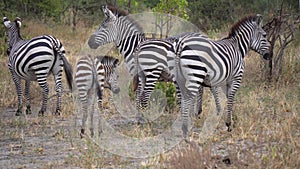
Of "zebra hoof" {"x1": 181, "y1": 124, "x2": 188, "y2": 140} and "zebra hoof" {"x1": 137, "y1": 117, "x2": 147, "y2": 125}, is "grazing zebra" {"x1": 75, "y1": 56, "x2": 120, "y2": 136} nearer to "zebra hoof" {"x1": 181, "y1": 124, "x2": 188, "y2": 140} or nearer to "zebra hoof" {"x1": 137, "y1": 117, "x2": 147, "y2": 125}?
"zebra hoof" {"x1": 137, "y1": 117, "x2": 147, "y2": 125}

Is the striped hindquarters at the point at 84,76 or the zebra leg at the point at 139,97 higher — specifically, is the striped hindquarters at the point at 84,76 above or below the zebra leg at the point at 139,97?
above

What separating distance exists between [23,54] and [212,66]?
13.1 ft

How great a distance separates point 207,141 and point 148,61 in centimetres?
197

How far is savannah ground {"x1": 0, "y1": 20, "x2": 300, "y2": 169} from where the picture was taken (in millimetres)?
5855

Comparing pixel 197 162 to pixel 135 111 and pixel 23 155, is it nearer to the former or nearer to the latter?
pixel 23 155

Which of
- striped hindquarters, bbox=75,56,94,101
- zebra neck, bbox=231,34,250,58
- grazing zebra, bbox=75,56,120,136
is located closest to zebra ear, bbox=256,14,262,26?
zebra neck, bbox=231,34,250,58

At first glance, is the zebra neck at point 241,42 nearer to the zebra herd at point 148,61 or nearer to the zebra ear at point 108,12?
the zebra herd at point 148,61

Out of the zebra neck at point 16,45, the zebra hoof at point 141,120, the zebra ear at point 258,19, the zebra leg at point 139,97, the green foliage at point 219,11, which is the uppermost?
the green foliage at point 219,11

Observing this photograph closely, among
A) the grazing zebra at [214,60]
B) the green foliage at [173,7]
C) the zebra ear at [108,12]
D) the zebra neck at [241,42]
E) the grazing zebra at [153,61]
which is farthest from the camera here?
the green foliage at [173,7]

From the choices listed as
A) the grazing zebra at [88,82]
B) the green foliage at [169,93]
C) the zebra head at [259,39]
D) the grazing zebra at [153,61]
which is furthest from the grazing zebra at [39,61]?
the zebra head at [259,39]

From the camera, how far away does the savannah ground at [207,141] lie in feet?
19.2

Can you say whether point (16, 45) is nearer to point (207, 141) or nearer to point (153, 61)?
point (153, 61)

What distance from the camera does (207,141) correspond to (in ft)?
24.1

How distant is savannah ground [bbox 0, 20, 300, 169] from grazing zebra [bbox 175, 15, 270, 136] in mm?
718
